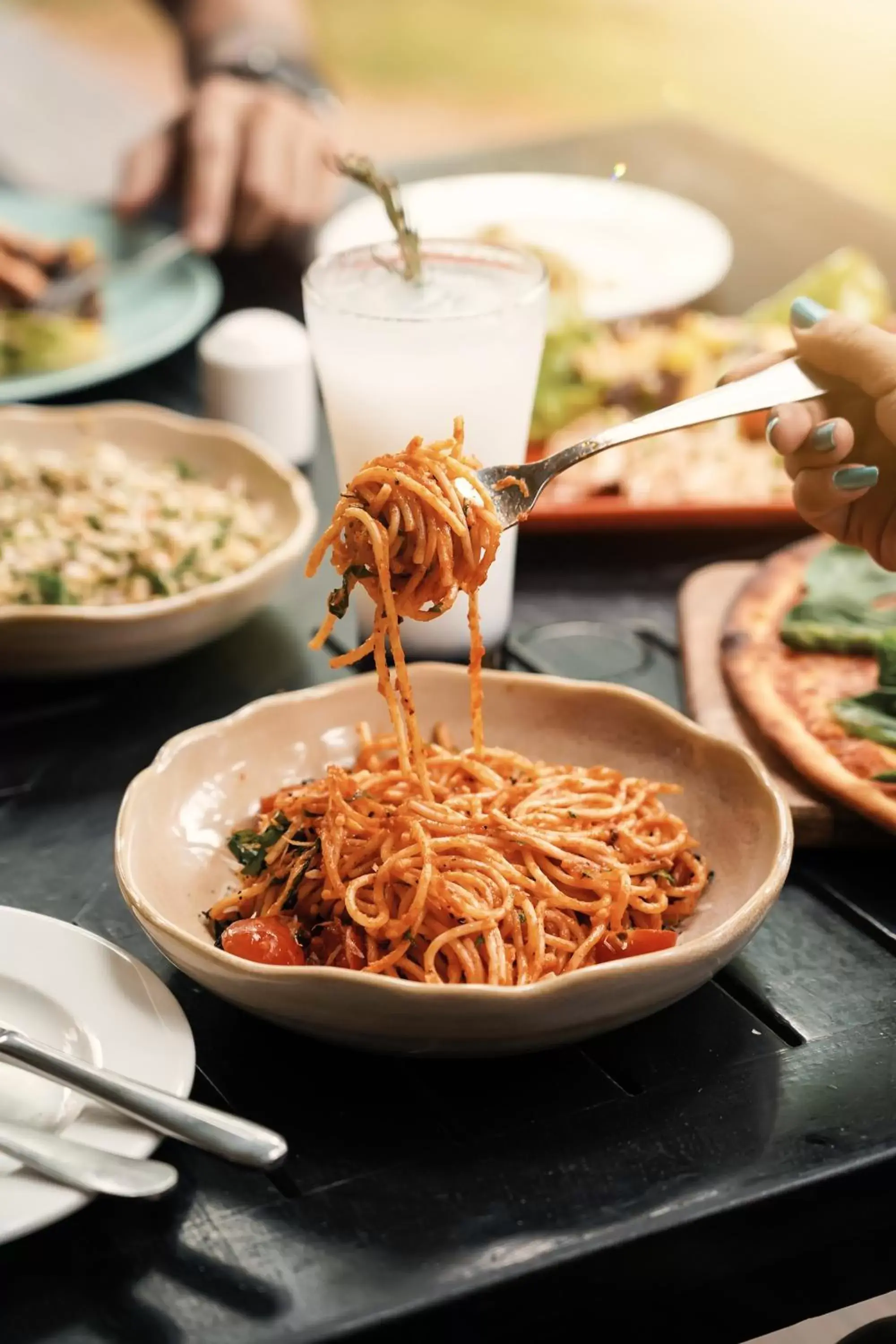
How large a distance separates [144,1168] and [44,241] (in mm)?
2731

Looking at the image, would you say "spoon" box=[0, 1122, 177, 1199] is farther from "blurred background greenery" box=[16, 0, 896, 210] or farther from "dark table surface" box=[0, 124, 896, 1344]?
"blurred background greenery" box=[16, 0, 896, 210]

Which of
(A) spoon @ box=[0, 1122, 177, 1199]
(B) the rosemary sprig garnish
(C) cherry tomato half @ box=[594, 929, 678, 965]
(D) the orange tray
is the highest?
(B) the rosemary sprig garnish

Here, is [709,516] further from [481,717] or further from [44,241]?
[44,241]

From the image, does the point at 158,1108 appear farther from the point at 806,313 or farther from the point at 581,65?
the point at 581,65

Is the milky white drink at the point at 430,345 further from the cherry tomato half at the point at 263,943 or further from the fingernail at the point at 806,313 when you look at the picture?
the cherry tomato half at the point at 263,943

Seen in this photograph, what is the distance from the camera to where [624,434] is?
159 centimetres

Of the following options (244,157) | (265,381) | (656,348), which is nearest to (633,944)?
(265,381)

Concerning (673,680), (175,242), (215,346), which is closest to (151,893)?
(673,680)

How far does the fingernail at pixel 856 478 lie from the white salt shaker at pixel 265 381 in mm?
1287

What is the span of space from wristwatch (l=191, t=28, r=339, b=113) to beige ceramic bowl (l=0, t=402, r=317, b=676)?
1692 mm

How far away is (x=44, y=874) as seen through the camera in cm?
176

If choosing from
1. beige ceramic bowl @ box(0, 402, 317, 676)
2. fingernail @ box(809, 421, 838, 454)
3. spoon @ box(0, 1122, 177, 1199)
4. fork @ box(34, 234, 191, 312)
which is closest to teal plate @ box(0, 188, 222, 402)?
fork @ box(34, 234, 191, 312)

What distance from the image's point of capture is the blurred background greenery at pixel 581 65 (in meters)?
10.5

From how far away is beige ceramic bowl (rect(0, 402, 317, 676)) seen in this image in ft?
6.50
